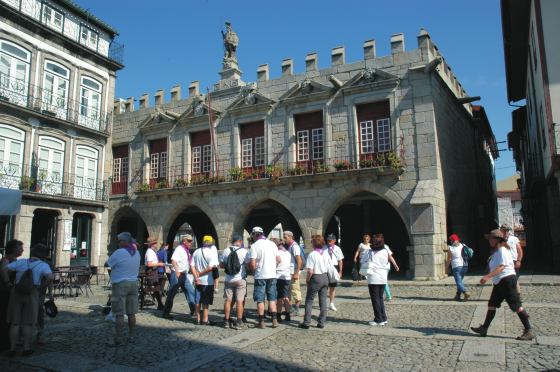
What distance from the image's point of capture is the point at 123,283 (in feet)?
19.7

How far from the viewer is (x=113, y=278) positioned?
600 centimetres

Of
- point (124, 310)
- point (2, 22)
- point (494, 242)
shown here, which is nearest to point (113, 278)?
point (124, 310)

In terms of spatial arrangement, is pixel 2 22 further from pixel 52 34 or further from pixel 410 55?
pixel 410 55

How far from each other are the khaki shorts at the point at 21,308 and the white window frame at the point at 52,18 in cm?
1473

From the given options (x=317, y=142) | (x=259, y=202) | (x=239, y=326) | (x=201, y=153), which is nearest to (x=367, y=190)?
(x=317, y=142)

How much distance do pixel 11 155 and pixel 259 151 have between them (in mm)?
9134

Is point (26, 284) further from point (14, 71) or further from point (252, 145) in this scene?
point (14, 71)

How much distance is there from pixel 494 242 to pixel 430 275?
7887 millimetres

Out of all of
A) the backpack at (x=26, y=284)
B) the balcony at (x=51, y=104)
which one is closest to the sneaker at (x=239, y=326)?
the backpack at (x=26, y=284)

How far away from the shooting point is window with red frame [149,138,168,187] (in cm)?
1983

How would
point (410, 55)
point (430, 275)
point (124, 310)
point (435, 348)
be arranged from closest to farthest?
point (435, 348)
point (124, 310)
point (430, 275)
point (410, 55)

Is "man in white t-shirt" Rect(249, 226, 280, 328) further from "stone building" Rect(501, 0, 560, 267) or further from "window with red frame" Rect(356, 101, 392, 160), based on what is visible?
"stone building" Rect(501, 0, 560, 267)

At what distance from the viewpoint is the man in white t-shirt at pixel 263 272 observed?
6949 mm

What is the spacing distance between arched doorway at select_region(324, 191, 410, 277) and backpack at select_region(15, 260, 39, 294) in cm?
1476
